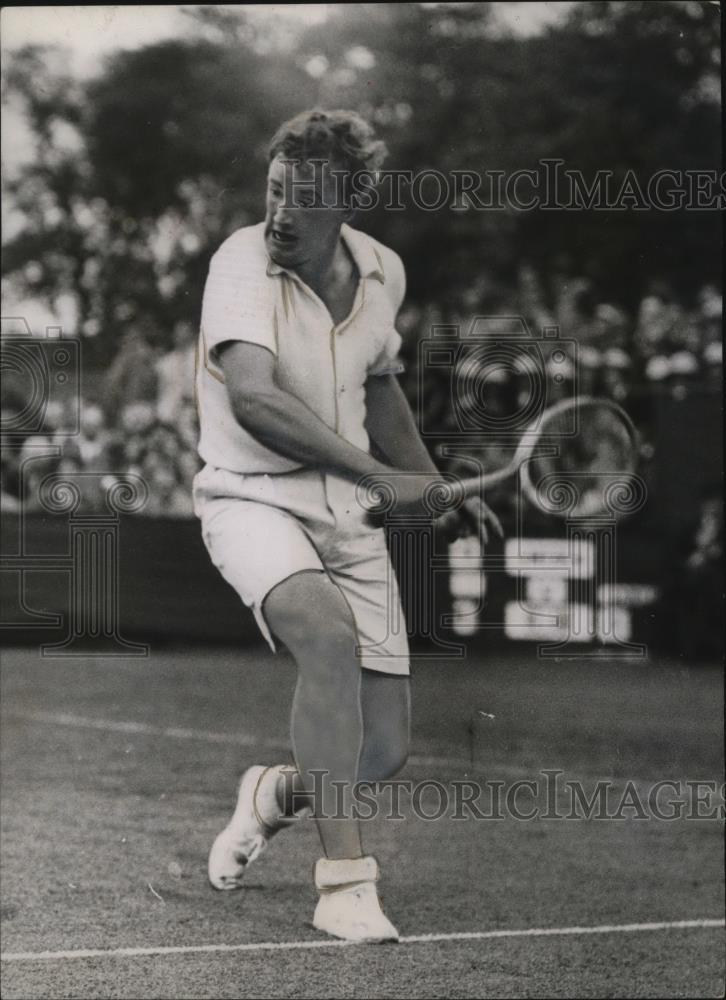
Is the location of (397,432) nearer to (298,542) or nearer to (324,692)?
(298,542)

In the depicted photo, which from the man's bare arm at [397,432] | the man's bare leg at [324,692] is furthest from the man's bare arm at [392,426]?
the man's bare leg at [324,692]

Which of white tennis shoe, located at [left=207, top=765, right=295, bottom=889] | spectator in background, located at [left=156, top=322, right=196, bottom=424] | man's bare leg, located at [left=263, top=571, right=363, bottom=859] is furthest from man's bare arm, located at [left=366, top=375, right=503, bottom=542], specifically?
white tennis shoe, located at [left=207, top=765, right=295, bottom=889]

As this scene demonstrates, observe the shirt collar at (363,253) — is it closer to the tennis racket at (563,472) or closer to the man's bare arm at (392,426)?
the man's bare arm at (392,426)

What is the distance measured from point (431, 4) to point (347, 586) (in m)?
1.62

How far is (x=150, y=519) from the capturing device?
3.89 m

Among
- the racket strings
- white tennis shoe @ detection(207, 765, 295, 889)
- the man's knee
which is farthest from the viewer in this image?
the racket strings

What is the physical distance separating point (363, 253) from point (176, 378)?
694 millimetres

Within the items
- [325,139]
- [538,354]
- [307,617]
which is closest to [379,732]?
[307,617]

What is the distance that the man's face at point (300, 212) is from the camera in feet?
12.1

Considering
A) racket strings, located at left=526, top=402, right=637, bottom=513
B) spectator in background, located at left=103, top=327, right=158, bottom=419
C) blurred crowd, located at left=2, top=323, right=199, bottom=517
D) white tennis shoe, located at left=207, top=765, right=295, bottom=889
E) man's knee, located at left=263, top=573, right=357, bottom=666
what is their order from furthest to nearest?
spectator in background, located at left=103, top=327, right=158, bottom=419 < racket strings, located at left=526, top=402, right=637, bottom=513 < blurred crowd, located at left=2, top=323, right=199, bottom=517 < white tennis shoe, located at left=207, top=765, right=295, bottom=889 < man's knee, located at left=263, top=573, right=357, bottom=666

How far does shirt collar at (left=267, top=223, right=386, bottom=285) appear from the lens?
3.75m

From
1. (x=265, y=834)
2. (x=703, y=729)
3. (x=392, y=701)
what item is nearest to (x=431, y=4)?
(x=392, y=701)

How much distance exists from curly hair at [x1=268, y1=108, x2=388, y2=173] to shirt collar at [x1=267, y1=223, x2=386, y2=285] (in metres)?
0.14

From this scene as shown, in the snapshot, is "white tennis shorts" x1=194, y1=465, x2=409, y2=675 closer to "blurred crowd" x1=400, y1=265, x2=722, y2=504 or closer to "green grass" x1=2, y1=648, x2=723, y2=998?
"green grass" x1=2, y1=648, x2=723, y2=998
